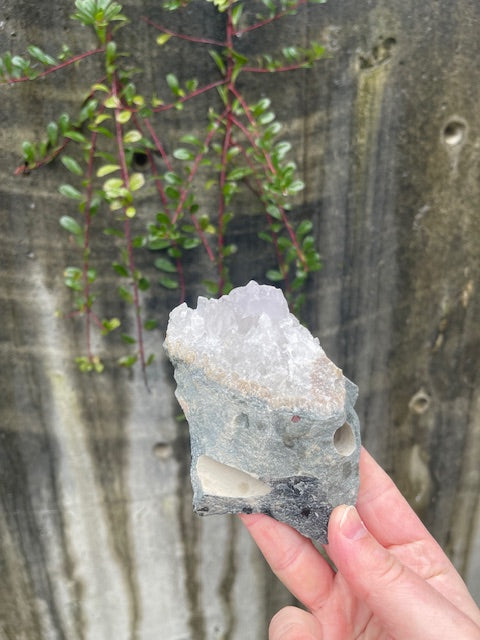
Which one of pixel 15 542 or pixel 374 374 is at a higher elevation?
pixel 374 374

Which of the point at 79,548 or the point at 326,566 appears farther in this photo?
the point at 79,548

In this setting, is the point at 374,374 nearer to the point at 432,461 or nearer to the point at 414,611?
the point at 432,461

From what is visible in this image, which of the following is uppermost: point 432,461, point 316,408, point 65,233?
point 65,233

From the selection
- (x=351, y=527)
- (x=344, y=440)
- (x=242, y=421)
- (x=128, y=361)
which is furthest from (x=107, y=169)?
(x=351, y=527)

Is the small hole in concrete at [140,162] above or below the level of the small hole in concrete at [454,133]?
below

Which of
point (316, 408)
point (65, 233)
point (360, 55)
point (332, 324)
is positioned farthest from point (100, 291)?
point (360, 55)

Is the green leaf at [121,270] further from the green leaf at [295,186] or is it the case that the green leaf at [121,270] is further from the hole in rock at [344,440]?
the hole in rock at [344,440]

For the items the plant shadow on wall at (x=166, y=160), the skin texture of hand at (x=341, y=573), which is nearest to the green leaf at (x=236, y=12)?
the plant shadow on wall at (x=166, y=160)

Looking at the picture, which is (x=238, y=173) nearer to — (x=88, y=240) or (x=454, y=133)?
(x=88, y=240)
